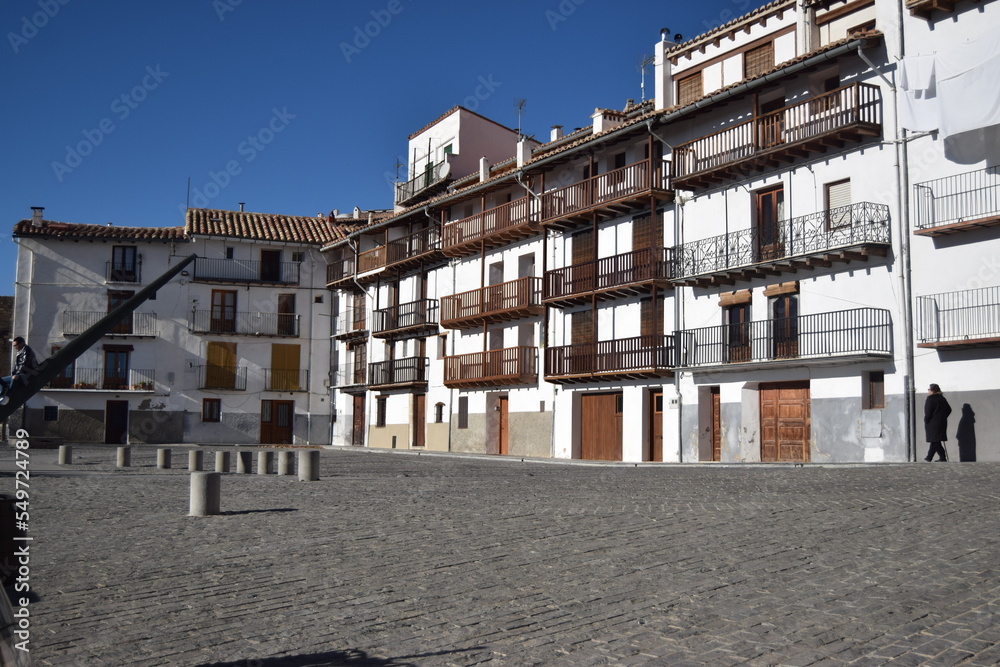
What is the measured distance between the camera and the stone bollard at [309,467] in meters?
18.7

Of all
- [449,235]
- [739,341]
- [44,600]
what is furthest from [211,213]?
[44,600]

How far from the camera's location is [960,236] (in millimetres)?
22750

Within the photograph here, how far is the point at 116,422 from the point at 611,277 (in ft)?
101

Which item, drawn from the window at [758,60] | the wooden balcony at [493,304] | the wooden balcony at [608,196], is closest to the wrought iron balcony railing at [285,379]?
the wooden balcony at [493,304]

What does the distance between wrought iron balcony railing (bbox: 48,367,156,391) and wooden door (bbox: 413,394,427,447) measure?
15763 mm

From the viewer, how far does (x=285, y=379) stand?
177ft

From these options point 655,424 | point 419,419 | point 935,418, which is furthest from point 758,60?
point 419,419

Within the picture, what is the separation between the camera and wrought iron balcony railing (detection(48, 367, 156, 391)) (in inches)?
1978

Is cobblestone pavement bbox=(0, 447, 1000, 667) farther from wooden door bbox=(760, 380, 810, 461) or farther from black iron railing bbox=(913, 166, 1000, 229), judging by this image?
wooden door bbox=(760, 380, 810, 461)

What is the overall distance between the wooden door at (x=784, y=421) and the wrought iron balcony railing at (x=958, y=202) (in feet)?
19.2

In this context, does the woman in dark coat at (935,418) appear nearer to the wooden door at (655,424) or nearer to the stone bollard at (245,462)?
the wooden door at (655,424)

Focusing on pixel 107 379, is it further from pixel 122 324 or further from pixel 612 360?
pixel 612 360

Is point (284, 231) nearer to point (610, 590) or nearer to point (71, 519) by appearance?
point (71, 519)

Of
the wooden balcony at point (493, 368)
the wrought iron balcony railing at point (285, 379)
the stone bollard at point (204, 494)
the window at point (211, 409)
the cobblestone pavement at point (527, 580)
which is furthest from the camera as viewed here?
the wrought iron balcony railing at point (285, 379)
